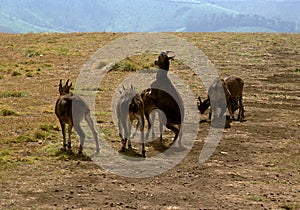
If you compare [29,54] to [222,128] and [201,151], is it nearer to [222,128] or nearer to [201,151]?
[222,128]

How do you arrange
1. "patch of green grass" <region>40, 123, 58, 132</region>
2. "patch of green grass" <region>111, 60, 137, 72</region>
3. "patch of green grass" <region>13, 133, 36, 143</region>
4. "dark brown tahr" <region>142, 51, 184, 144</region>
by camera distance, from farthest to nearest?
"patch of green grass" <region>111, 60, 137, 72</region> < "patch of green grass" <region>40, 123, 58, 132</region> < "dark brown tahr" <region>142, 51, 184, 144</region> < "patch of green grass" <region>13, 133, 36, 143</region>

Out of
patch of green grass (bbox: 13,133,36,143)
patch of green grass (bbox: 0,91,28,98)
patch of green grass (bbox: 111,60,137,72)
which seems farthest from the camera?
patch of green grass (bbox: 111,60,137,72)

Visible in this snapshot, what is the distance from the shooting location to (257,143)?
1480 cm

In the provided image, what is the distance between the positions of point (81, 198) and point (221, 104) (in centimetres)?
884

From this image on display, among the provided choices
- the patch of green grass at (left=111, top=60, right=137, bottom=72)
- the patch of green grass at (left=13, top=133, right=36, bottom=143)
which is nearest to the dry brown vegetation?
the patch of green grass at (left=13, top=133, right=36, bottom=143)

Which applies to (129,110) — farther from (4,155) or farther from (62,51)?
(62,51)

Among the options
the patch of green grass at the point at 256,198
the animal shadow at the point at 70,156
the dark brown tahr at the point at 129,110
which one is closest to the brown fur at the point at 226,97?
the dark brown tahr at the point at 129,110

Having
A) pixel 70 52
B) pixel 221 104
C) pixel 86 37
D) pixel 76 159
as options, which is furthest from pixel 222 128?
pixel 86 37

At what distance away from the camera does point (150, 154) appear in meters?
13.4

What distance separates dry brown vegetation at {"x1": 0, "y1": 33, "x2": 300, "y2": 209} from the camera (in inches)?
390

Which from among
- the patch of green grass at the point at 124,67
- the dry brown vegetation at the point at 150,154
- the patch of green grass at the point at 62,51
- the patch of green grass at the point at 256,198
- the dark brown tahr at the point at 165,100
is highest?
the patch of green grass at the point at 62,51

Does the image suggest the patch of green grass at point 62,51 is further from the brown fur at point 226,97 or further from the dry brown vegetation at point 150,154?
the brown fur at point 226,97

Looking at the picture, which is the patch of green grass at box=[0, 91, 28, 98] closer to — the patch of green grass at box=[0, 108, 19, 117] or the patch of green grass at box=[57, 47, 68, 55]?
the patch of green grass at box=[0, 108, 19, 117]

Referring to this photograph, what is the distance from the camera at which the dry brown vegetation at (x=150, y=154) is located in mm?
9914
